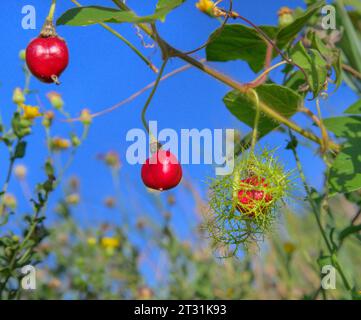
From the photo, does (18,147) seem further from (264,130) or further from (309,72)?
(309,72)

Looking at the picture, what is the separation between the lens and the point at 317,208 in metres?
1.29

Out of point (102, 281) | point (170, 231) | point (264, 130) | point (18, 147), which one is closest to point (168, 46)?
point (264, 130)

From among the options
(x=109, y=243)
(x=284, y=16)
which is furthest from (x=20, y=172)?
(x=284, y=16)

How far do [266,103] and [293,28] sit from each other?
16cm

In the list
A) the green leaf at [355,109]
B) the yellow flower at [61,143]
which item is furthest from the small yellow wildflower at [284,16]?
the yellow flower at [61,143]

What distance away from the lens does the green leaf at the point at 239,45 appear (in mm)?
1167

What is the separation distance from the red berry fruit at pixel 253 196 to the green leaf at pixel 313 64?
23cm

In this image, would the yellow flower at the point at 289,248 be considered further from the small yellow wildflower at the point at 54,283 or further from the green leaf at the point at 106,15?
the green leaf at the point at 106,15

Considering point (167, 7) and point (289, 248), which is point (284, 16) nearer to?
point (167, 7)

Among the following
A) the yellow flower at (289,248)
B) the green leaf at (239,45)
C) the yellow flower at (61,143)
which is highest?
the yellow flower at (61,143)

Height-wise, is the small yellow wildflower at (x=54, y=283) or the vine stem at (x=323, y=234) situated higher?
the small yellow wildflower at (x=54, y=283)

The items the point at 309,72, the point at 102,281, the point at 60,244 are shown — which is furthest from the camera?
the point at 60,244

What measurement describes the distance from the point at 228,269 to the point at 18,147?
125cm
